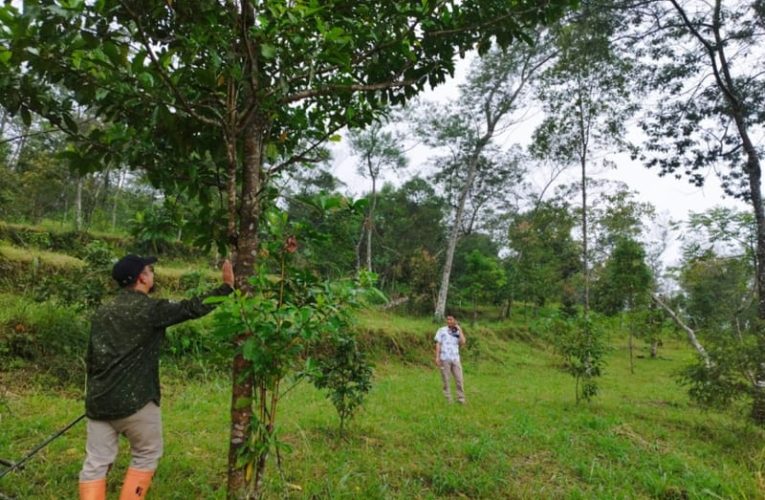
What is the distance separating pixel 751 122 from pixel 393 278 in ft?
60.6

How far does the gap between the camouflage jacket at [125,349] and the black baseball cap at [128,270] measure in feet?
0.31

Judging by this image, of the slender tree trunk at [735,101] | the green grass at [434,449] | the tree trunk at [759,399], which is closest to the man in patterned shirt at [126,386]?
the green grass at [434,449]

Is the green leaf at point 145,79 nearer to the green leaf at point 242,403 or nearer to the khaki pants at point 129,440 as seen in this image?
the green leaf at point 242,403

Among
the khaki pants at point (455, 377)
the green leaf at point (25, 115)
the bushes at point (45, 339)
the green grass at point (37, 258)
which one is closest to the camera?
the green leaf at point (25, 115)

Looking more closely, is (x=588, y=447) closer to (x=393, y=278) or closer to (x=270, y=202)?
(x=270, y=202)

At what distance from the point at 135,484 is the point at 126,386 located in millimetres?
591

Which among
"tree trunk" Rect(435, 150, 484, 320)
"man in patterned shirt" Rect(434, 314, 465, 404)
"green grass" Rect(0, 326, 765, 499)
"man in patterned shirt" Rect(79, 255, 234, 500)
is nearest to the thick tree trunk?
"man in patterned shirt" Rect(79, 255, 234, 500)

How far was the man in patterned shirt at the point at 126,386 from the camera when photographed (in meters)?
2.59

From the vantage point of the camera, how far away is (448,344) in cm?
807

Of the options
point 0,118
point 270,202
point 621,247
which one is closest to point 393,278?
point 621,247

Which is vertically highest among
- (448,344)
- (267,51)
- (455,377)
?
(267,51)

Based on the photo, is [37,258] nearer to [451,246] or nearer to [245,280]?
[245,280]

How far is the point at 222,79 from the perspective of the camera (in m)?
2.61

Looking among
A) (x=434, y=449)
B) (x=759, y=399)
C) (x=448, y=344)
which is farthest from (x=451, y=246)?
(x=434, y=449)
